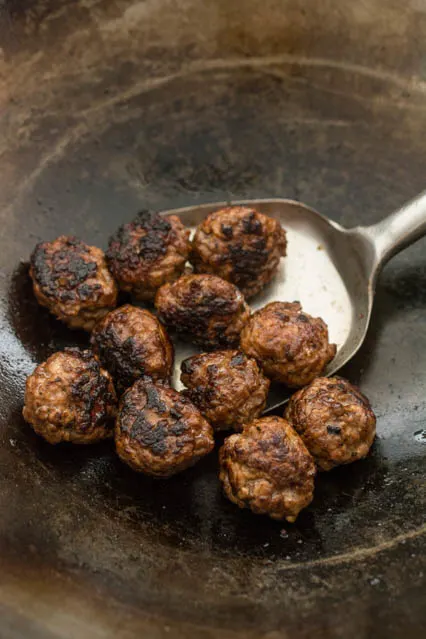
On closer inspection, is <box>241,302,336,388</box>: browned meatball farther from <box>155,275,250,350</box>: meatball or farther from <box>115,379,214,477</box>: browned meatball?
<box>115,379,214,477</box>: browned meatball

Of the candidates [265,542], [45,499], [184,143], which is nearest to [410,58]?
[184,143]

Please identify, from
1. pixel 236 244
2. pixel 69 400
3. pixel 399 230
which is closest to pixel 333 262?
pixel 399 230

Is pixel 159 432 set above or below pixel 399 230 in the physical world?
above

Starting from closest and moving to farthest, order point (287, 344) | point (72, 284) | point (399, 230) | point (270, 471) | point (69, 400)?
point (270, 471) → point (69, 400) → point (287, 344) → point (72, 284) → point (399, 230)

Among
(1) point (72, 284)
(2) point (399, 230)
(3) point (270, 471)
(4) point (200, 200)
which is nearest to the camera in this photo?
(3) point (270, 471)

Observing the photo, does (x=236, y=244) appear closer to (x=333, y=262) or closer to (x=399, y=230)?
(x=333, y=262)

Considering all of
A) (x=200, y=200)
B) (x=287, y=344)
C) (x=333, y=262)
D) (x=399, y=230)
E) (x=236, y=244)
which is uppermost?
(x=236, y=244)

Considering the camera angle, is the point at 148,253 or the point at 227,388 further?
the point at 148,253

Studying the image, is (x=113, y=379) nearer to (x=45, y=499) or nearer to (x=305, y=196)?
(x=45, y=499)
